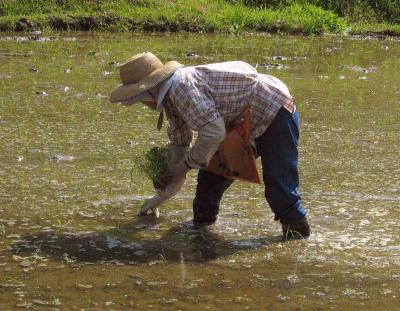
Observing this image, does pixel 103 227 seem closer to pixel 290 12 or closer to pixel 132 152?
pixel 132 152

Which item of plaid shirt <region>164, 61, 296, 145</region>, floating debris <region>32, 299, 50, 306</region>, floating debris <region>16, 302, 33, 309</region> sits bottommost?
floating debris <region>32, 299, 50, 306</region>

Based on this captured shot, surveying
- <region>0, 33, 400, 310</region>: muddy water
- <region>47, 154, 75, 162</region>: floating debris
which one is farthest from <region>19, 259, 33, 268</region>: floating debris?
<region>47, 154, 75, 162</region>: floating debris

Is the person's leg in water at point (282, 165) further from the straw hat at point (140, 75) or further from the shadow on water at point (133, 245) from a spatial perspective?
the straw hat at point (140, 75)

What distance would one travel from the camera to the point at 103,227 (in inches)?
191

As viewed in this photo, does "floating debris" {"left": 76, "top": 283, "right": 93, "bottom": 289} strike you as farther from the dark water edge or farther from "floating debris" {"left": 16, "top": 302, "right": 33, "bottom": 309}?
the dark water edge

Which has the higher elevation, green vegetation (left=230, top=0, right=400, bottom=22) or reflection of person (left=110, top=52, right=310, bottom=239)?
reflection of person (left=110, top=52, right=310, bottom=239)

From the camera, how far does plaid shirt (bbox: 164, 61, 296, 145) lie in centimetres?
422

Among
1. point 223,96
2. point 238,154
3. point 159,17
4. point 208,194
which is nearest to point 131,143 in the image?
point 208,194

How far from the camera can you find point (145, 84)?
4.33 m

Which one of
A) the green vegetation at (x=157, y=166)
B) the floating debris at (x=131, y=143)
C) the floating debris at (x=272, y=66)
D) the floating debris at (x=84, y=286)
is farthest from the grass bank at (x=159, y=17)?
the floating debris at (x=84, y=286)

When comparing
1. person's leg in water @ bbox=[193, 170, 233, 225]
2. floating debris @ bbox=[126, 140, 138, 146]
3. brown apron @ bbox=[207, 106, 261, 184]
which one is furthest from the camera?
floating debris @ bbox=[126, 140, 138, 146]

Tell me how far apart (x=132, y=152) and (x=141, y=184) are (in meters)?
0.85

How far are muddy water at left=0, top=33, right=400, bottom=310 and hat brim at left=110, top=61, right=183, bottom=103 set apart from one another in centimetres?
84

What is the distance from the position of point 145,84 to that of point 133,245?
92 cm
